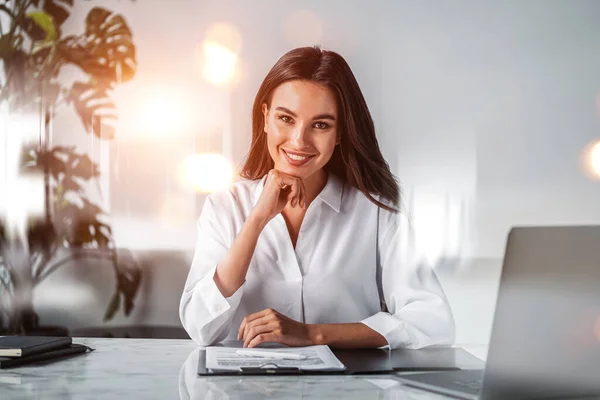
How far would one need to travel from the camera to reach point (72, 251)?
2.75 metres

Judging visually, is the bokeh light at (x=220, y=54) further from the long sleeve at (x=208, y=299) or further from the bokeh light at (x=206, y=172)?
the long sleeve at (x=208, y=299)

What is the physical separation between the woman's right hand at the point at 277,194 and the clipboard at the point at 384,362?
0.51 m

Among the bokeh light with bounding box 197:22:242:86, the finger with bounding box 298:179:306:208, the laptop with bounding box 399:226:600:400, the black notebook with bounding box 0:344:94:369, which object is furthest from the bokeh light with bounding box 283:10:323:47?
the laptop with bounding box 399:226:600:400

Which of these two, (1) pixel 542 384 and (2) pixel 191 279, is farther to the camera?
(2) pixel 191 279

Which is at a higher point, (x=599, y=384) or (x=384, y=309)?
(x=599, y=384)

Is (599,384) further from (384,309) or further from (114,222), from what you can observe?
(114,222)

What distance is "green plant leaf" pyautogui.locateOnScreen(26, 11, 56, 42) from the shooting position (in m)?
2.78

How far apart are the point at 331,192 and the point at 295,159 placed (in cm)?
18

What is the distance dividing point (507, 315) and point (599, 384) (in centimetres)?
19

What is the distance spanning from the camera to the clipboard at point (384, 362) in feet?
4.42

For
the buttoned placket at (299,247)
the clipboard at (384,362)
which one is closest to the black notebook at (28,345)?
the clipboard at (384,362)

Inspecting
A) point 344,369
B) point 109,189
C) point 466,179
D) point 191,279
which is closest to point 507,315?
point 344,369

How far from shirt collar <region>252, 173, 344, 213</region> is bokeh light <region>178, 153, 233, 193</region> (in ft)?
0.64

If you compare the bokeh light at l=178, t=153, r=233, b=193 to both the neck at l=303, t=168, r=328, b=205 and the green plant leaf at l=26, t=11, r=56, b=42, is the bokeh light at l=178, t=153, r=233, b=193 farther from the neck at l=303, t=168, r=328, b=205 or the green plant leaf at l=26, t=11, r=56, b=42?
the green plant leaf at l=26, t=11, r=56, b=42
